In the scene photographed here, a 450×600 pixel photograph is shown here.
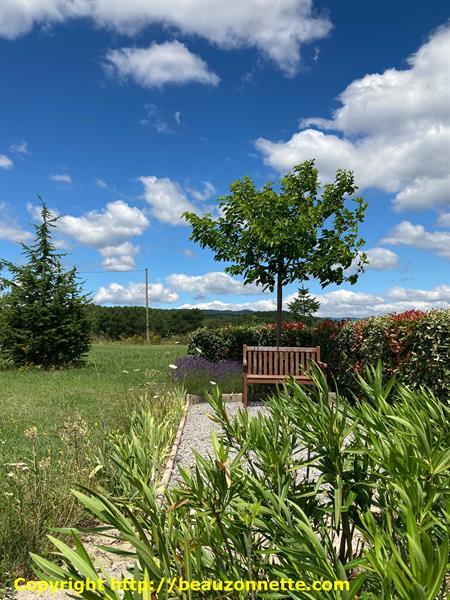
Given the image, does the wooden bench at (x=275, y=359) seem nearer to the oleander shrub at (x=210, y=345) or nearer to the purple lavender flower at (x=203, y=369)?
the purple lavender flower at (x=203, y=369)

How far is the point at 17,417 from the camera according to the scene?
6.64 metres

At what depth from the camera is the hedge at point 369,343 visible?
5.50 meters

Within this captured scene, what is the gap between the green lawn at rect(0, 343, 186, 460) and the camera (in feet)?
18.0

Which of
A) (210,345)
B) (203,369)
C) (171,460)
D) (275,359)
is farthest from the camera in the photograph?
(210,345)

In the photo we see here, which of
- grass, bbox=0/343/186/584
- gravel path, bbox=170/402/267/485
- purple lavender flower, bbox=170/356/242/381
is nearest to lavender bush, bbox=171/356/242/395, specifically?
purple lavender flower, bbox=170/356/242/381

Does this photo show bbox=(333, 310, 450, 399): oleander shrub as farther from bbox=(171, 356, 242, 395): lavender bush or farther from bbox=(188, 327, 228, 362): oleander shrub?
bbox=(188, 327, 228, 362): oleander shrub

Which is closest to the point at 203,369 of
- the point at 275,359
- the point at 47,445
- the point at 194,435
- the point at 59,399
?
the point at 275,359

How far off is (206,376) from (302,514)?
26.8 ft

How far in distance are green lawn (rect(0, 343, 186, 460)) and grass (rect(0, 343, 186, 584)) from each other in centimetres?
1

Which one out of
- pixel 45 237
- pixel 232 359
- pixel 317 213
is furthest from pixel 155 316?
pixel 317 213

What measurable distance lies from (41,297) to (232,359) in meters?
6.12

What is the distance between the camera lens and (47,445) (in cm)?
489

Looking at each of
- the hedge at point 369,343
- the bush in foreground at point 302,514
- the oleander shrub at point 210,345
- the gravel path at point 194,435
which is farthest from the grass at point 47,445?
the hedge at point 369,343

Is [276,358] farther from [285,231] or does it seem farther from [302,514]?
[302,514]
